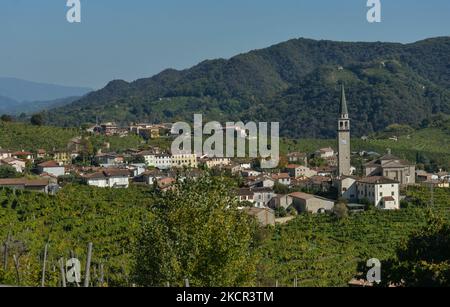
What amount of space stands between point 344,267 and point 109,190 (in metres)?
18.5

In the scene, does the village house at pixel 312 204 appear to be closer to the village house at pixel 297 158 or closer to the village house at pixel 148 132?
the village house at pixel 297 158

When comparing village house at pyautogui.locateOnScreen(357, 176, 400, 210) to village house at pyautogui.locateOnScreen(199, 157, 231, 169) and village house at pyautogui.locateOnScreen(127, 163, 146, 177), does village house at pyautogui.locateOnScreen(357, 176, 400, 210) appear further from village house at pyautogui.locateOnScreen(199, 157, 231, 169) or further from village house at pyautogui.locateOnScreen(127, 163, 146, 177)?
village house at pyautogui.locateOnScreen(199, 157, 231, 169)

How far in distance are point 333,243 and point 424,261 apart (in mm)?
13066

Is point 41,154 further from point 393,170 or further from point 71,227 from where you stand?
point 71,227

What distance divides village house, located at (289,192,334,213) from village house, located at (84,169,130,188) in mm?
12019

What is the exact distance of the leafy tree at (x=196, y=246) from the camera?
10930 mm

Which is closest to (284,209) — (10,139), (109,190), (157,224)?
(109,190)

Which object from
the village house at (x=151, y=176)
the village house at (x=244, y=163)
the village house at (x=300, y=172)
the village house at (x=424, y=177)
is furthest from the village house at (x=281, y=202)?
the village house at (x=244, y=163)

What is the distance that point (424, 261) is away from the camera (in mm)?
13992

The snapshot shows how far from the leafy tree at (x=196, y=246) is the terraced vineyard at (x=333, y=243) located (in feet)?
15.6

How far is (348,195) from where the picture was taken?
132 feet

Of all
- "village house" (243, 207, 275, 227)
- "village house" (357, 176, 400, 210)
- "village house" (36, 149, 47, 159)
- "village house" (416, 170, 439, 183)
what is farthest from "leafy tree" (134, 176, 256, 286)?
"village house" (36, 149, 47, 159)

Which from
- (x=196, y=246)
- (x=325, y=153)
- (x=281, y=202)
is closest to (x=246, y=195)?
(x=281, y=202)

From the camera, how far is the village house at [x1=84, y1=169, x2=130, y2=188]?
141 ft
